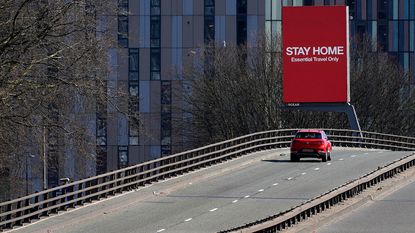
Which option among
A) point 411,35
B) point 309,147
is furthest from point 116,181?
point 411,35

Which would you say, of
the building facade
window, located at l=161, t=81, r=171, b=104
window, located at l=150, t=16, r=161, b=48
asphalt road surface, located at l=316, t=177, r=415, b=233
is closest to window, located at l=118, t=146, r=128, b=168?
the building facade

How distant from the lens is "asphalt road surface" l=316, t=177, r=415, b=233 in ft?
83.7

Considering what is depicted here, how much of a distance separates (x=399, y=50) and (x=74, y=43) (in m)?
64.5

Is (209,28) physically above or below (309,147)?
above

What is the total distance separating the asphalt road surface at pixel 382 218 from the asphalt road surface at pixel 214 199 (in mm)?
2181

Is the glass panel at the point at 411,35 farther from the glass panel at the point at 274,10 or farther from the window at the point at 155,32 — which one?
the window at the point at 155,32

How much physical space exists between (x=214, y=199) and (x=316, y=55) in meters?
32.7

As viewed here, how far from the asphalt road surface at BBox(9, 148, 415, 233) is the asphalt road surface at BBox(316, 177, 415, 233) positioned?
7.16ft


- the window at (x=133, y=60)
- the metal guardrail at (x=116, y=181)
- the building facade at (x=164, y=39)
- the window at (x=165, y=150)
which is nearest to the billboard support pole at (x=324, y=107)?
the metal guardrail at (x=116, y=181)

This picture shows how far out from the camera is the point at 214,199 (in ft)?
110

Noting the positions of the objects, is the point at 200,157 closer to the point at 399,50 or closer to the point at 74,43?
the point at 74,43

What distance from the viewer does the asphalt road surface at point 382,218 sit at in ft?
83.7

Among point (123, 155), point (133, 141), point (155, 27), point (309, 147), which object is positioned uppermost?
point (155, 27)

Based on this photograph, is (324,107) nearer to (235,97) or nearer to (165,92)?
(235,97)
